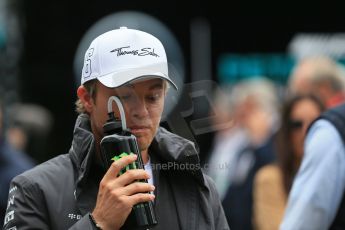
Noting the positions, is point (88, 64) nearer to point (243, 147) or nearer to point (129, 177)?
point (129, 177)

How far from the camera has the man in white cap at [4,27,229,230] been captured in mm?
2660

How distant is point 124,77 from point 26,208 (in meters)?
0.51

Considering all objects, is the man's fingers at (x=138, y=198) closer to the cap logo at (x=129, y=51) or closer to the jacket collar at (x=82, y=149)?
the jacket collar at (x=82, y=149)

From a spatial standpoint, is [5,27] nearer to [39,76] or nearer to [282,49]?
[39,76]

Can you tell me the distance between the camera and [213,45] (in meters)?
10.2

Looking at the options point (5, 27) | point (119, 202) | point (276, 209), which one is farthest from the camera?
point (5, 27)

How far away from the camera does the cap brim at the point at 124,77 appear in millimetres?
2775

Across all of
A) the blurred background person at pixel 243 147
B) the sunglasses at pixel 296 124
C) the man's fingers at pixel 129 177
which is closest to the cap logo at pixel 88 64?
the man's fingers at pixel 129 177

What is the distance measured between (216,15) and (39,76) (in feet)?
7.23

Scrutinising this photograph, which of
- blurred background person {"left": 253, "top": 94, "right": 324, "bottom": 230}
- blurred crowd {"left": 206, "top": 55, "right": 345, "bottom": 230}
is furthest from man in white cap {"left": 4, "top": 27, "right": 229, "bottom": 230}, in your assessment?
blurred background person {"left": 253, "top": 94, "right": 324, "bottom": 230}

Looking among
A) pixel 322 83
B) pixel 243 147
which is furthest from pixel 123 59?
pixel 243 147

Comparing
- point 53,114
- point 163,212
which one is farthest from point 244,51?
point 163,212

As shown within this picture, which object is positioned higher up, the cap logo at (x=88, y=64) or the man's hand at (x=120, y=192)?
the cap logo at (x=88, y=64)

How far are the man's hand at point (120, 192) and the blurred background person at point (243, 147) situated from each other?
3.47 metres
